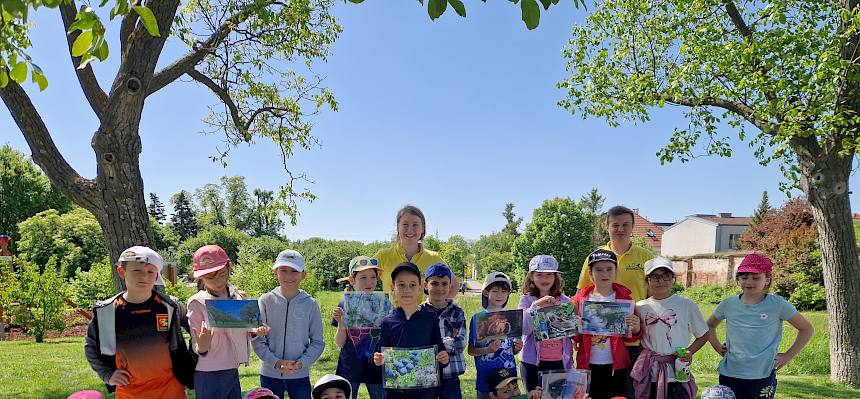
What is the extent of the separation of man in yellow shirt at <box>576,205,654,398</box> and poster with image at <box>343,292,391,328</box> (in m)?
1.85

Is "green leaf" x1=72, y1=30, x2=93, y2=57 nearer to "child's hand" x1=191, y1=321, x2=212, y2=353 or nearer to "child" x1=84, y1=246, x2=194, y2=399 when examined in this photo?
"child" x1=84, y1=246, x2=194, y2=399

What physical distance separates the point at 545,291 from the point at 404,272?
1439 millimetres

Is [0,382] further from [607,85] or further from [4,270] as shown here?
[607,85]

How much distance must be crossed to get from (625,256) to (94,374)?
29.7 feet

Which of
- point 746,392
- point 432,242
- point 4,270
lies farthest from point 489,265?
point 746,392

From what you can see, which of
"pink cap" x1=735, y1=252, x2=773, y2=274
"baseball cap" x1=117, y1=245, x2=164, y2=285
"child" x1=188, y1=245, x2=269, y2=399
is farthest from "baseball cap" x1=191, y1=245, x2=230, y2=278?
"pink cap" x1=735, y1=252, x2=773, y2=274

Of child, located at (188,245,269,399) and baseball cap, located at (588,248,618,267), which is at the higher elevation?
baseball cap, located at (588,248,618,267)

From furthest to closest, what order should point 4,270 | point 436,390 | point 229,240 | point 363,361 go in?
point 229,240, point 4,270, point 363,361, point 436,390

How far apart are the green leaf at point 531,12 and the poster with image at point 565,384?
3.04m

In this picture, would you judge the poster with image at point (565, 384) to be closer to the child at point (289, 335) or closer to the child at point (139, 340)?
the child at point (289, 335)

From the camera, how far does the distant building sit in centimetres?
5459

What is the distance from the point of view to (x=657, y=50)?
34.3 ft

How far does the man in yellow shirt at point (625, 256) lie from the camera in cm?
509

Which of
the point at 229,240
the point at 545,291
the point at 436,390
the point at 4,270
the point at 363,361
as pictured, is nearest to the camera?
the point at 436,390
